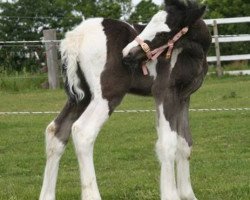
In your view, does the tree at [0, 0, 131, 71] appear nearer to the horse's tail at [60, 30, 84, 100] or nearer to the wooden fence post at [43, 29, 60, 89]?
the wooden fence post at [43, 29, 60, 89]

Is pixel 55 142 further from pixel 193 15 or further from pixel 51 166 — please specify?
pixel 193 15

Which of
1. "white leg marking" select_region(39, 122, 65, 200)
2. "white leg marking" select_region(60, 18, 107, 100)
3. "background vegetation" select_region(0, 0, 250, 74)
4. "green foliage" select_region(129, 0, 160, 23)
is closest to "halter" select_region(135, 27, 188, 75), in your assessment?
"white leg marking" select_region(60, 18, 107, 100)

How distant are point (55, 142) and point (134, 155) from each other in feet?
10.4

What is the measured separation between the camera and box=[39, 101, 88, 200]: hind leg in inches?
226

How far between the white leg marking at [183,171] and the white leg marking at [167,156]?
0.32 metres

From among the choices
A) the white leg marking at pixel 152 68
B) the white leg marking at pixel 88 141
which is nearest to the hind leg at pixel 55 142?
the white leg marking at pixel 88 141

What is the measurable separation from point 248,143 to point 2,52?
16569mm

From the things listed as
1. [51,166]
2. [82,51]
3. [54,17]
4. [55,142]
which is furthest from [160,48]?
[54,17]

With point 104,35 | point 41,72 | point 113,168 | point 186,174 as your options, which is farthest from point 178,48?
point 41,72

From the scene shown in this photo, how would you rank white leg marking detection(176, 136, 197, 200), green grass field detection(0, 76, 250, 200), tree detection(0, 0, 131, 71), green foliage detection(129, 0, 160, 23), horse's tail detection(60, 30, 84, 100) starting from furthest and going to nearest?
green foliage detection(129, 0, 160, 23), tree detection(0, 0, 131, 71), green grass field detection(0, 76, 250, 200), white leg marking detection(176, 136, 197, 200), horse's tail detection(60, 30, 84, 100)

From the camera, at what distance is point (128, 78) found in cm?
561

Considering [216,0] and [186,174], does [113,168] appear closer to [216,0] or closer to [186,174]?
[186,174]

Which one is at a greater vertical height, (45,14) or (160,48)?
(160,48)

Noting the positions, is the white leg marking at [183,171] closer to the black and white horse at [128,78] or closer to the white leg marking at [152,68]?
the black and white horse at [128,78]
